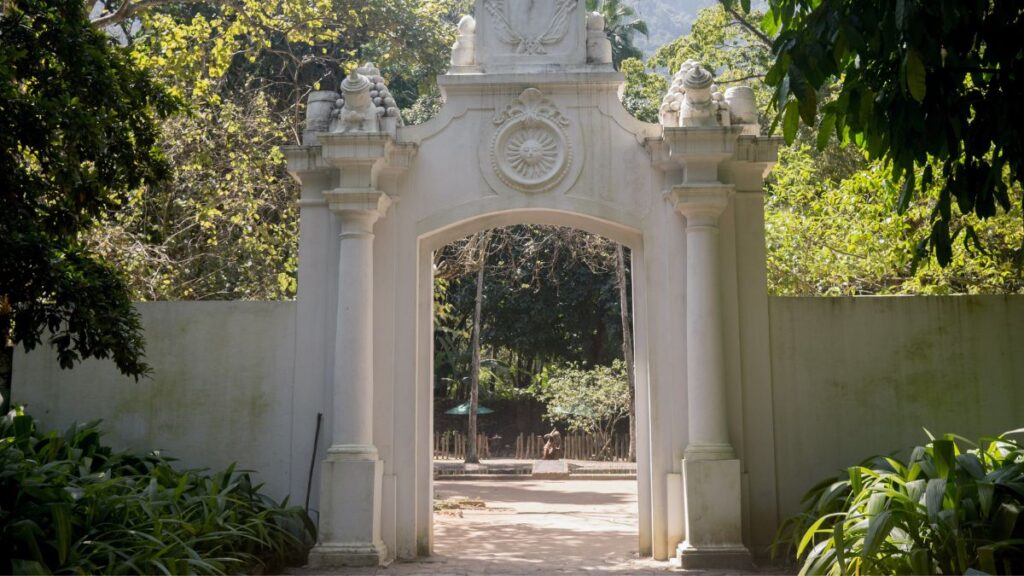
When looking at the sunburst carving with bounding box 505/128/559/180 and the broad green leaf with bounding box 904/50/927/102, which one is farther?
the sunburst carving with bounding box 505/128/559/180

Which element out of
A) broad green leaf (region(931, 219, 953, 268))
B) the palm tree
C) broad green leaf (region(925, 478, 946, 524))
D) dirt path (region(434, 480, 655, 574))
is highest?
the palm tree

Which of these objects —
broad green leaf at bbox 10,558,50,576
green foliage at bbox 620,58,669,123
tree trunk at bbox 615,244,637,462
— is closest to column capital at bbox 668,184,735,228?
broad green leaf at bbox 10,558,50,576

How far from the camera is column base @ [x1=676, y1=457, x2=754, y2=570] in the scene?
8.36 m

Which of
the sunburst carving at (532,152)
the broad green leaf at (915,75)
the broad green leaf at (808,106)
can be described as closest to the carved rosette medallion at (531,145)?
the sunburst carving at (532,152)

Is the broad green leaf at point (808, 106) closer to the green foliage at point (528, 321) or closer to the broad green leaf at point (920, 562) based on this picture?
the broad green leaf at point (920, 562)

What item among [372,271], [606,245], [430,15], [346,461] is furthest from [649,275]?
[606,245]

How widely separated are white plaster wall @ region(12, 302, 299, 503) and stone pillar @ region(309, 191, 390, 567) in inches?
26.6

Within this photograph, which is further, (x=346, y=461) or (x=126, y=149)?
(x=346, y=461)

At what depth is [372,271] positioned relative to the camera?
9.11 metres

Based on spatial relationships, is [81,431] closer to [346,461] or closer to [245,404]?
[245,404]

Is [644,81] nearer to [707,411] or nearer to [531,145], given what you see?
[531,145]

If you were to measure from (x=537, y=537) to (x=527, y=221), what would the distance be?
3659 mm

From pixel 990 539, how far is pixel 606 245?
51.4 feet

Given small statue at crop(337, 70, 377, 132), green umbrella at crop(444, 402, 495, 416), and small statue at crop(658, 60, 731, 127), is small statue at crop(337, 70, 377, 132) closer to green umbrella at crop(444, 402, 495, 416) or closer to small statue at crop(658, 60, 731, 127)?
small statue at crop(658, 60, 731, 127)
